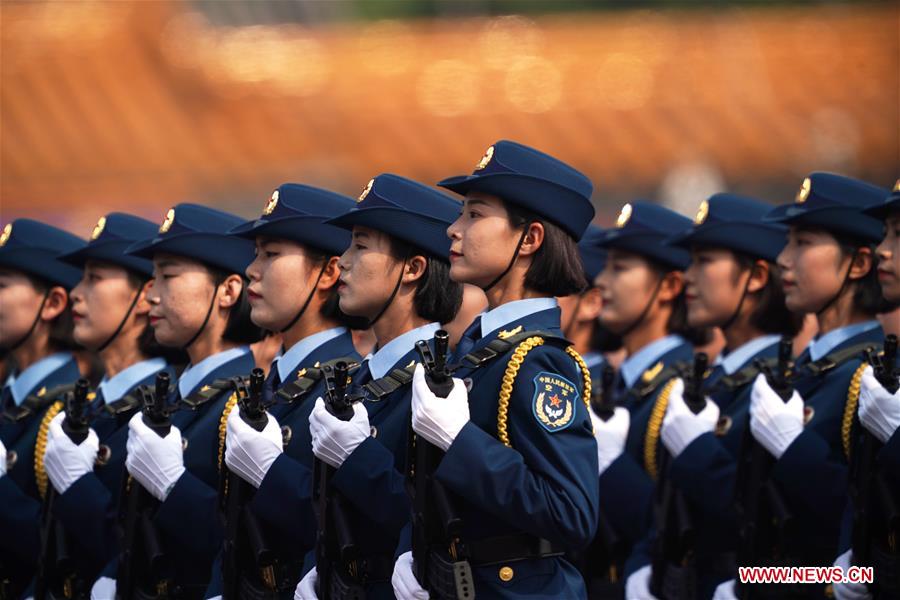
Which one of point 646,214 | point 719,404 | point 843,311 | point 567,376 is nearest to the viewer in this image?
point 567,376

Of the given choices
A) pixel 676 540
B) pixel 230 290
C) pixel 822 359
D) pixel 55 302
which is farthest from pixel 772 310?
pixel 55 302

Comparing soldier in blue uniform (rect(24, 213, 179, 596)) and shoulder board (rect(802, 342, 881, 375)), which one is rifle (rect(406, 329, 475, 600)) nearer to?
soldier in blue uniform (rect(24, 213, 179, 596))

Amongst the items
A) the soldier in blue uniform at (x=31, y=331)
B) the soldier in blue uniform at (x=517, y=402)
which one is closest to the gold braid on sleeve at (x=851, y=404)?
the soldier in blue uniform at (x=517, y=402)

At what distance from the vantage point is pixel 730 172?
60.6 ft

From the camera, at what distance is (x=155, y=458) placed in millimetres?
5449

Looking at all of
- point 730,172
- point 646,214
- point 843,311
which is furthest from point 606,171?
point 843,311

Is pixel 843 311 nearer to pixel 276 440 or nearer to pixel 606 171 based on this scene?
pixel 276 440

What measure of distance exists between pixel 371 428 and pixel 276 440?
0.40 metres

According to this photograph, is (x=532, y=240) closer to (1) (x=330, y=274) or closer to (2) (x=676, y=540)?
(1) (x=330, y=274)

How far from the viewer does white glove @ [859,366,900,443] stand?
521cm

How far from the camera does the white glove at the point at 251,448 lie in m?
5.13

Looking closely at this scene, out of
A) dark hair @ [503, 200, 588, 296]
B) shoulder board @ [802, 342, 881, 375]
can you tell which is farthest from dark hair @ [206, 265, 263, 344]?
shoulder board @ [802, 342, 881, 375]

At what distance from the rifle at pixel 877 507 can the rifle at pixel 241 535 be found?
6.57 ft

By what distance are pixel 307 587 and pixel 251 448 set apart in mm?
487
